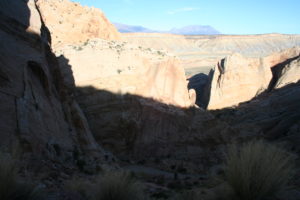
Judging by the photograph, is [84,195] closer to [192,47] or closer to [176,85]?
[176,85]

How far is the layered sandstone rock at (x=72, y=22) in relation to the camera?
31.0 metres

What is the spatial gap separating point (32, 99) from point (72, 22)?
1980 cm

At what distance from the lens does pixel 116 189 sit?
6957 mm

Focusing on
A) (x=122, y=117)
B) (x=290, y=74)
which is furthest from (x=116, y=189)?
(x=290, y=74)

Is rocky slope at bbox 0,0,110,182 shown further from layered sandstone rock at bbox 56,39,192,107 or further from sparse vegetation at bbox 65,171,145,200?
layered sandstone rock at bbox 56,39,192,107

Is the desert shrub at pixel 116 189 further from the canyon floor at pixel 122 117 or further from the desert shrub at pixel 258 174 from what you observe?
the desert shrub at pixel 258 174

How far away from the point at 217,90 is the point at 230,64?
12.8ft

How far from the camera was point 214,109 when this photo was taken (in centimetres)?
4894

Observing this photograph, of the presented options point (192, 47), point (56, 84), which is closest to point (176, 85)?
point (56, 84)

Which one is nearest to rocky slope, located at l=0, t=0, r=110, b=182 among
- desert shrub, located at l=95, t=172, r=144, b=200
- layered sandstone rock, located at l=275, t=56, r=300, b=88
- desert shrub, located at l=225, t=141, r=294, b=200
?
desert shrub, located at l=95, t=172, r=144, b=200

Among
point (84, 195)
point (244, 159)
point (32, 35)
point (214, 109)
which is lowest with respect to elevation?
point (214, 109)

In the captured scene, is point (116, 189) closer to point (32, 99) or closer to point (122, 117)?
point (32, 99)

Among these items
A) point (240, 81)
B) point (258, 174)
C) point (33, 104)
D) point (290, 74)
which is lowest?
point (240, 81)

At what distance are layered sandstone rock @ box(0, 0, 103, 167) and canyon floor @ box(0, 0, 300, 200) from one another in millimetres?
56
